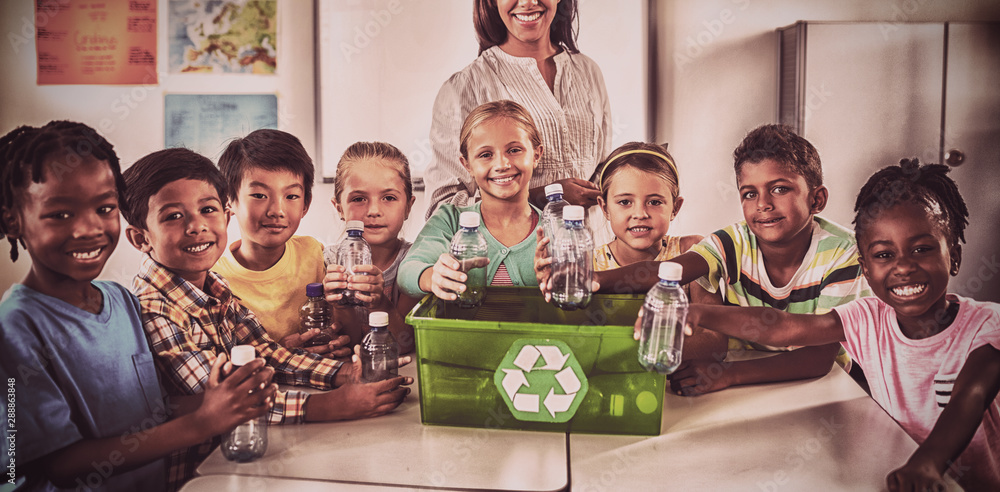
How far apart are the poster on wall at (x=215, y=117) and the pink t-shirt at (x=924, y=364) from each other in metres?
2.16

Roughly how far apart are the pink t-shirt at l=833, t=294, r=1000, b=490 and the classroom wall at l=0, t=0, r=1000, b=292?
0.40 m

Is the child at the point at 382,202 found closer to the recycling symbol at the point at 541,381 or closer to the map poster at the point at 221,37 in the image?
the map poster at the point at 221,37

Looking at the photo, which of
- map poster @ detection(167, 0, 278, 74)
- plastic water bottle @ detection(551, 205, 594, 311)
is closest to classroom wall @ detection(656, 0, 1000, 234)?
plastic water bottle @ detection(551, 205, 594, 311)

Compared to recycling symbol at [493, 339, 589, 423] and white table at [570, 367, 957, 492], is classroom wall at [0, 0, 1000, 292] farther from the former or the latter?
recycling symbol at [493, 339, 589, 423]

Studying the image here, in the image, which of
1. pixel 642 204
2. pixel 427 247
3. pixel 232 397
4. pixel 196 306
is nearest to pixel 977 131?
pixel 642 204

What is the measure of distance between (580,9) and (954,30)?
4.09ft

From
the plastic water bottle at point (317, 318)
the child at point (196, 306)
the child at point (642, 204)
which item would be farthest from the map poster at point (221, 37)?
the child at point (642, 204)

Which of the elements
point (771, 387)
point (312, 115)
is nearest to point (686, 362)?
point (771, 387)

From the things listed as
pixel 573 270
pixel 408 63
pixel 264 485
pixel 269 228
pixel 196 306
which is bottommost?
pixel 264 485

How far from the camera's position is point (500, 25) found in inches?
95.0

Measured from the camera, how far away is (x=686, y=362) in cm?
218

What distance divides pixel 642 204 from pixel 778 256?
0.49m

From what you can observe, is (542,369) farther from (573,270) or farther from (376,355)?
(376,355)

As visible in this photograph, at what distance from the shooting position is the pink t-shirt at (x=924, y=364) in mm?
1914
